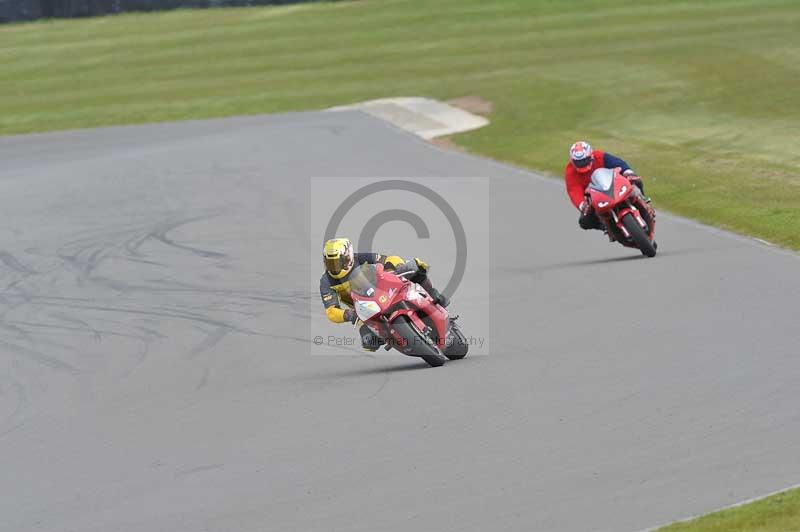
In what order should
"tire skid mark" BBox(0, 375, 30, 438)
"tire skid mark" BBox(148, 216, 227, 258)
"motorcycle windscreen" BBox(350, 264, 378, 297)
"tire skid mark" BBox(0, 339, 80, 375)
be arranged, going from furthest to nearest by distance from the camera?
1. "tire skid mark" BBox(148, 216, 227, 258)
2. "tire skid mark" BBox(0, 339, 80, 375)
3. "motorcycle windscreen" BBox(350, 264, 378, 297)
4. "tire skid mark" BBox(0, 375, 30, 438)

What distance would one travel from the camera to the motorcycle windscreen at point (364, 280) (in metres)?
12.9

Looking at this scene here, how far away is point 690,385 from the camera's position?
434 inches

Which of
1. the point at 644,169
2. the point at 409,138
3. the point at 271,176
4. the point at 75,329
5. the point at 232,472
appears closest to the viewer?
the point at 232,472

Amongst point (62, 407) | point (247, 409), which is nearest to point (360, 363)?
point (247, 409)

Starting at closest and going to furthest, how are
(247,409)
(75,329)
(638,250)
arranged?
(247,409), (75,329), (638,250)

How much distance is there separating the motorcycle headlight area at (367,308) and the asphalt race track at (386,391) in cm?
60

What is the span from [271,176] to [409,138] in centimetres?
603

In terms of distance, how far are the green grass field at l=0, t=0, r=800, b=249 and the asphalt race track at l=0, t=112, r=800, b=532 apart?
3.89 meters

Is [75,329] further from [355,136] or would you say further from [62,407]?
[355,136]

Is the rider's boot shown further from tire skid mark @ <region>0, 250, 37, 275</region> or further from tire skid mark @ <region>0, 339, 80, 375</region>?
tire skid mark @ <region>0, 250, 37, 275</region>
